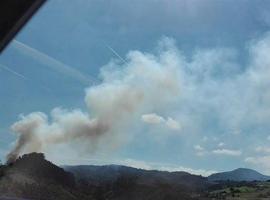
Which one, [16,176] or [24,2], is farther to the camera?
[16,176]

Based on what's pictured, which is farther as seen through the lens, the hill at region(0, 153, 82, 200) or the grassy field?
the hill at region(0, 153, 82, 200)

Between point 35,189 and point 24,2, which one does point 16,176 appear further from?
point 24,2

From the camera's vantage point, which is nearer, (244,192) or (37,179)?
(244,192)

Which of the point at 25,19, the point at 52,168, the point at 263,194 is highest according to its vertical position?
the point at 52,168

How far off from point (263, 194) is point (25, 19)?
130ft

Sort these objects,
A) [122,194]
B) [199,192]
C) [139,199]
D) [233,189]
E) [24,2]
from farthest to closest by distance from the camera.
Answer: [139,199] < [122,194] < [199,192] < [233,189] < [24,2]

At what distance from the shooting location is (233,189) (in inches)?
1487

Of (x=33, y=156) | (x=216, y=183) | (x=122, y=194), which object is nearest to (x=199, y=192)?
(x=216, y=183)

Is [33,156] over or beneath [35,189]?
over

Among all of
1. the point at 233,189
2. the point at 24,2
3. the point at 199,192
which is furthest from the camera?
the point at 199,192

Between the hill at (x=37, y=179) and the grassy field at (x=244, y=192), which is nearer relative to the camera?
the grassy field at (x=244, y=192)

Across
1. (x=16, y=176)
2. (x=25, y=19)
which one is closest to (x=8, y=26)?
(x=25, y=19)

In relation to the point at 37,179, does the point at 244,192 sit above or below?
below

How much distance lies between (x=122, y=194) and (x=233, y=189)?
13.6m
